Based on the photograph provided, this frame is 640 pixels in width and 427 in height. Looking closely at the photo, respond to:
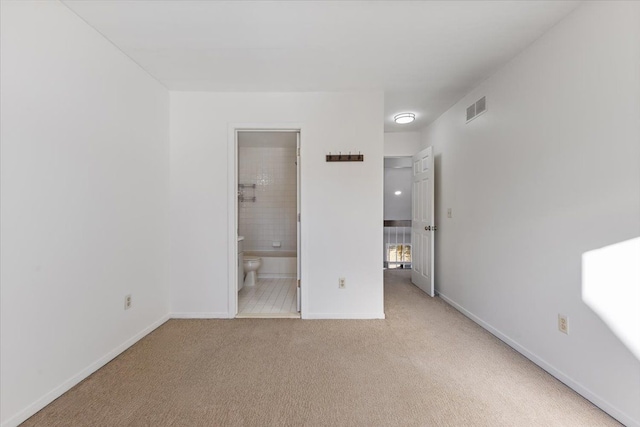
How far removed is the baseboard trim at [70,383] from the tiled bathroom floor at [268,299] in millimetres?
977

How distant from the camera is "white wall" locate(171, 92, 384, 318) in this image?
119 inches

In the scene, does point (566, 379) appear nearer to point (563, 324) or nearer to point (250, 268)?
point (563, 324)

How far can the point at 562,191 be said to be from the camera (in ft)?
6.25

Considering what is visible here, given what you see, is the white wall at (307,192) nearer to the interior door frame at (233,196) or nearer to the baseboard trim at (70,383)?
the interior door frame at (233,196)

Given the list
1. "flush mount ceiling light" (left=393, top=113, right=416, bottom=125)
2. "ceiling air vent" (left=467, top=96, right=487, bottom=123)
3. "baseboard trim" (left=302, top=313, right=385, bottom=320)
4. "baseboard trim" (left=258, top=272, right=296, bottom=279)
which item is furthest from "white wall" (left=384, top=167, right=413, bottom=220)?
"baseboard trim" (left=302, top=313, right=385, bottom=320)

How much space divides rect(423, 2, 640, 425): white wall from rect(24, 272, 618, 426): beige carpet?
0.80 ft

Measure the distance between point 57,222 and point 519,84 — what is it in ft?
11.2

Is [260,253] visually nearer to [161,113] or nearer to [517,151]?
[161,113]

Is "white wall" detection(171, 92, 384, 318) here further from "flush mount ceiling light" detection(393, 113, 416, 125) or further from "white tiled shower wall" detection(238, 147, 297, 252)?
"white tiled shower wall" detection(238, 147, 297, 252)

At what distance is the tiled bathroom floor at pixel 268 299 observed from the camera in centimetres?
321

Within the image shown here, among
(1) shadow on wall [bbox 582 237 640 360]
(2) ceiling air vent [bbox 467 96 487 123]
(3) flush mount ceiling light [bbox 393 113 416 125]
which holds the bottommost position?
(1) shadow on wall [bbox 582 237 640 360]

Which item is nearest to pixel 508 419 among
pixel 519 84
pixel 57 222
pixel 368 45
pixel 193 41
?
pixel 519 84

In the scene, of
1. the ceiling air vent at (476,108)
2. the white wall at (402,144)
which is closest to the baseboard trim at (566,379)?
the ceiling air vent at (476,108)

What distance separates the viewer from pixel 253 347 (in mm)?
2387
